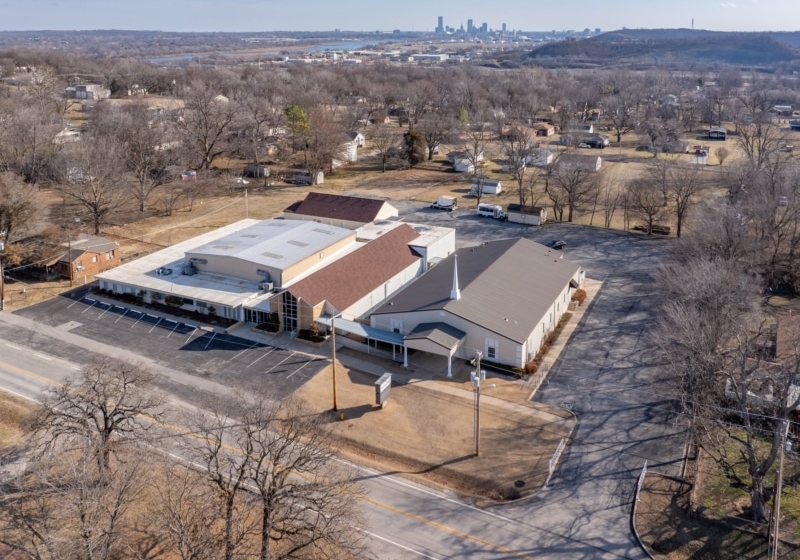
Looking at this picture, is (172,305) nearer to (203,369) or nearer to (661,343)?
(203,369)

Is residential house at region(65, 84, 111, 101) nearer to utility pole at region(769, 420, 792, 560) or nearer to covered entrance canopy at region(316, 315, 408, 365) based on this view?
covered entrance canopy at region(316, 315, 408, 365)

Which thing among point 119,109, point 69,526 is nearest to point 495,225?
point 69,526

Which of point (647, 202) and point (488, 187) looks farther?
point (488, 187)

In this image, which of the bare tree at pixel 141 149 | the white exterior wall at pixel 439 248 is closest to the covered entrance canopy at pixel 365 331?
the white exterior wall at pixel 439 248

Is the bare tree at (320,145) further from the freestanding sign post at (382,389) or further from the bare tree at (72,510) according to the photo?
the bare tree at (72,510)

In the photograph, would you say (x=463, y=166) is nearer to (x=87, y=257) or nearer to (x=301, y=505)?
(x=87, y=257)

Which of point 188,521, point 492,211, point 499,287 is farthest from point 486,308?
point 492,211
